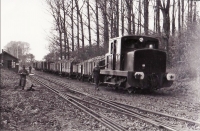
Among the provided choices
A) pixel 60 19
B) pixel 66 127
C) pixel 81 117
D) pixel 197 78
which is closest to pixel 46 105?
pixel 81 117

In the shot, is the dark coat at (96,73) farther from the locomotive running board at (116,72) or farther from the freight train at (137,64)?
the freight train at (137,64)

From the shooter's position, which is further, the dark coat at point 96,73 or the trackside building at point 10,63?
the trackside building at point 10,63

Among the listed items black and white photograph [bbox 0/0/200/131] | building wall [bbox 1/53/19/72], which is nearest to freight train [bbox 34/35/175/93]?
black and white photograph [bbox 0/0/200/131]

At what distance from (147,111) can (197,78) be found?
754 cm

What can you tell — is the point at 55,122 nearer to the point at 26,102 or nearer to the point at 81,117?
the point at 81,117

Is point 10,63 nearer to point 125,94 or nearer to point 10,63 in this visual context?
point 10,63

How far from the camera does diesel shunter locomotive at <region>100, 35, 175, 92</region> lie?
11212 mm

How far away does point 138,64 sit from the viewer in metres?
11.4

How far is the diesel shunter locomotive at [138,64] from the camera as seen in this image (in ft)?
36.8

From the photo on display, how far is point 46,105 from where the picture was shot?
8.93 meters

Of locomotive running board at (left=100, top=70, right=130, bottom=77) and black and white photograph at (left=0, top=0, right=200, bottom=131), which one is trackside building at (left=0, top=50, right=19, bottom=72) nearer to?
black and white photograph at (left=0, top=0, right=200, bottom=131)

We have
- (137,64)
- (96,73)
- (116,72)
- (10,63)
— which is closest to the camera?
(137,64)

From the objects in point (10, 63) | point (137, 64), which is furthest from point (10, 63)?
point (137, 64)

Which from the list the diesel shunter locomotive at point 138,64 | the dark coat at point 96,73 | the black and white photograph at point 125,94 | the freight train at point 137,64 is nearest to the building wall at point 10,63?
the black and white photograph at point 125,94
